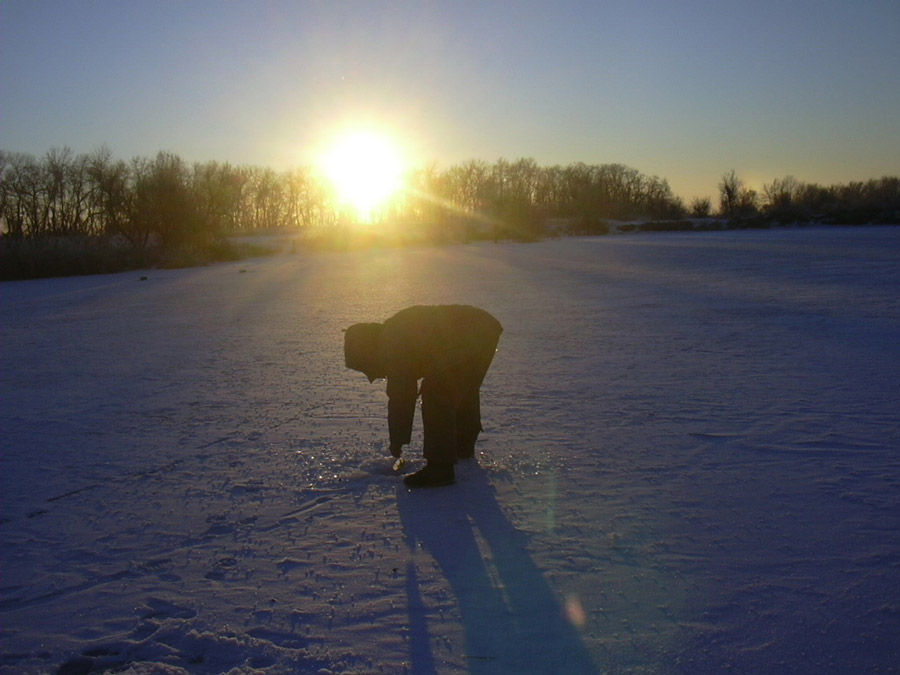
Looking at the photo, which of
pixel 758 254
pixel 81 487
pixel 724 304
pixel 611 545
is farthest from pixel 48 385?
pixel 758 254

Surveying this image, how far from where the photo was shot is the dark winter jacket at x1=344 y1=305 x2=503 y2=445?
5.06m

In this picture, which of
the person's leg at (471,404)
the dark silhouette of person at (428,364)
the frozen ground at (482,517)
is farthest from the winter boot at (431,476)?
the person's leg at (471,404)

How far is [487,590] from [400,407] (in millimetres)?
1682

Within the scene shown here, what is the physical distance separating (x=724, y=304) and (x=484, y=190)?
75959 mm

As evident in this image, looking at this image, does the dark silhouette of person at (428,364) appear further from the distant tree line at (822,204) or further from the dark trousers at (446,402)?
the distant tree line at (822,204)

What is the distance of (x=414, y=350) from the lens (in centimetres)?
506

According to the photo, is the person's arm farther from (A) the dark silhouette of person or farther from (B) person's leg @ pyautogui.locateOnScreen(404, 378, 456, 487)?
(B) person's leg @ pyautogui.locateOnScreen(404, 378, 456, 487)

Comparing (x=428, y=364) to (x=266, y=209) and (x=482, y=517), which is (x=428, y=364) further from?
(x=266, y=209)

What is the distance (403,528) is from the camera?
4.48m

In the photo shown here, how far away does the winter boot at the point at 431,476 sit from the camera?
16.8 feet

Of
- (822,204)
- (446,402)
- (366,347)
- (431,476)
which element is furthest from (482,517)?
(822,204)

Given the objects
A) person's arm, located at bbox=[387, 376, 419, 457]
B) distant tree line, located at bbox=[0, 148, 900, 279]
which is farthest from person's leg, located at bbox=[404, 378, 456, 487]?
distant tree line, located at bbox=[0, 148, 900, 279]

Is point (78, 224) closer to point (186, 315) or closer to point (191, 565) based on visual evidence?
point (186, 315)

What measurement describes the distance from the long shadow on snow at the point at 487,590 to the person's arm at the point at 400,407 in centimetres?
35
